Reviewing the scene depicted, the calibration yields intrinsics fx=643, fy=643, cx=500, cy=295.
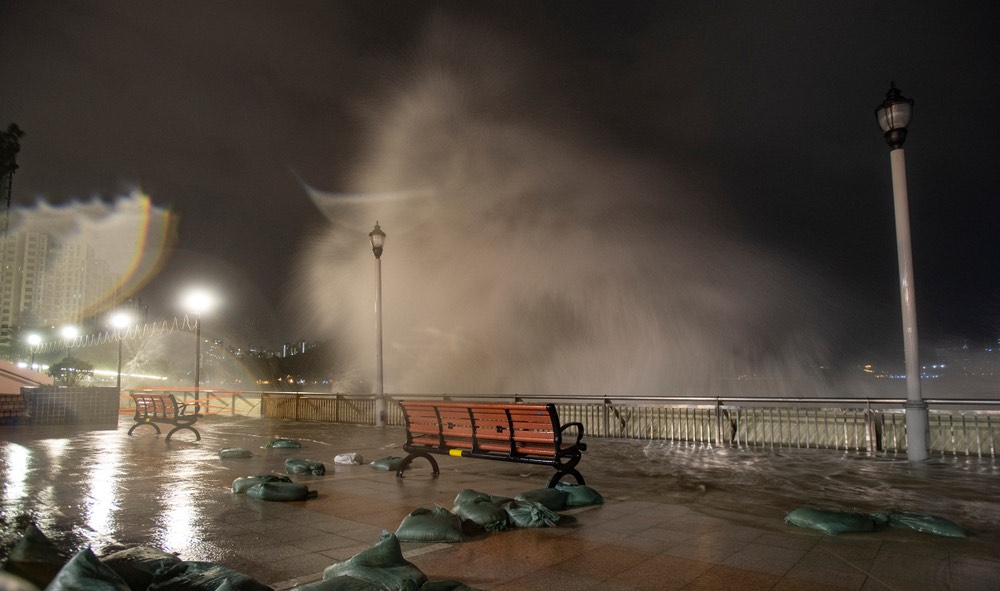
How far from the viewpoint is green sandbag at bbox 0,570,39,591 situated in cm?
264

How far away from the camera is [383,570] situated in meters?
3.81

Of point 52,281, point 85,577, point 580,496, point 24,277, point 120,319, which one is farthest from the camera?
point 52,281

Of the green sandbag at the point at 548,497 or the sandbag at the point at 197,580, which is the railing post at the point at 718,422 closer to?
the green sandbag at the point at 548,497

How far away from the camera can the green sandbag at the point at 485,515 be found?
5461 millimetres

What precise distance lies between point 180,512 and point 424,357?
139 feet

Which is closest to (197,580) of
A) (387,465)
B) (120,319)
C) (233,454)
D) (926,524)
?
(926,524)

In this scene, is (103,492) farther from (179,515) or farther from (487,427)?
(487,427)

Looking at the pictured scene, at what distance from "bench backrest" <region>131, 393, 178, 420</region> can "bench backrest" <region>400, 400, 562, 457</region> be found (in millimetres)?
8036

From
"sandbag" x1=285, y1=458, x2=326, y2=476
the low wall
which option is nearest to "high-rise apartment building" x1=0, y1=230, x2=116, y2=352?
the low wall

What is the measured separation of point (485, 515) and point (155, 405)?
39.9ft

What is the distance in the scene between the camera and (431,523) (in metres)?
5.12

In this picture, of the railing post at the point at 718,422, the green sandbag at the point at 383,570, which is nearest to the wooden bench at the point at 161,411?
the railing post at the point at 718,422

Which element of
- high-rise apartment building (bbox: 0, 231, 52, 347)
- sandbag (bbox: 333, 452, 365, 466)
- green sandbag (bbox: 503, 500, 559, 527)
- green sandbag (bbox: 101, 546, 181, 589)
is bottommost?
sandbag (bbox: 333, 452, 365, 466)

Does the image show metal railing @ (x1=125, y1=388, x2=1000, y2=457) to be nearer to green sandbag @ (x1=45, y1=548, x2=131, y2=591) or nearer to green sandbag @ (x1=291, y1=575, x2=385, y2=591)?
green sandbag @ (x1=291, y1=575, x2=385, y2=591)
